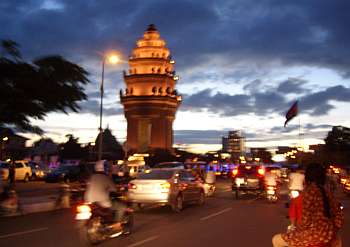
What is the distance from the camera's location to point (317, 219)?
5703 millimetres

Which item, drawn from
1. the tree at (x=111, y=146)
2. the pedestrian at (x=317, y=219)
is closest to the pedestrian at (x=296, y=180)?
the pedestrian at (x=317, y=219)

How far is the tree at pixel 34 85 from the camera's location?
17.2 meters

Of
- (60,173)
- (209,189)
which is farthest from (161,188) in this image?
(60,173)

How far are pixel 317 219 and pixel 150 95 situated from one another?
8790 cm

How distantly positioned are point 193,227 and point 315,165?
9129 millimetres

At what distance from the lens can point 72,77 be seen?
57.2 ft

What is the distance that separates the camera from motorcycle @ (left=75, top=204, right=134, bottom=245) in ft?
36.6

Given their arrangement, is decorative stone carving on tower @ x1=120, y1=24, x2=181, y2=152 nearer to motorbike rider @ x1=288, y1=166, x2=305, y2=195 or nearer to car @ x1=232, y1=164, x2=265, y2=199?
car @ x1=232, y1=164, x2=265, y2=199

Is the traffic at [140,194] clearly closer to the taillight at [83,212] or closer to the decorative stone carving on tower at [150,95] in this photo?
→ the taillight at [83,212]

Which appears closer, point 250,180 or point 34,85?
point 34,85

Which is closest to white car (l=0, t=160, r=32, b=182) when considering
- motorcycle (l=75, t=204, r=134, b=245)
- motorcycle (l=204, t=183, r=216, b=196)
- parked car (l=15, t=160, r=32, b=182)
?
parked car (l=15, t=160, r=32, b=182)

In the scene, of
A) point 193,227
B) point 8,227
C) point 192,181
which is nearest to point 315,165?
point 193,227

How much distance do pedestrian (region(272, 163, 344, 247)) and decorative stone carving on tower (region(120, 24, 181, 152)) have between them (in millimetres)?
87061

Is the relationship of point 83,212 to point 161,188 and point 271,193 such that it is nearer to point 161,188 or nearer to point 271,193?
point 161,188
